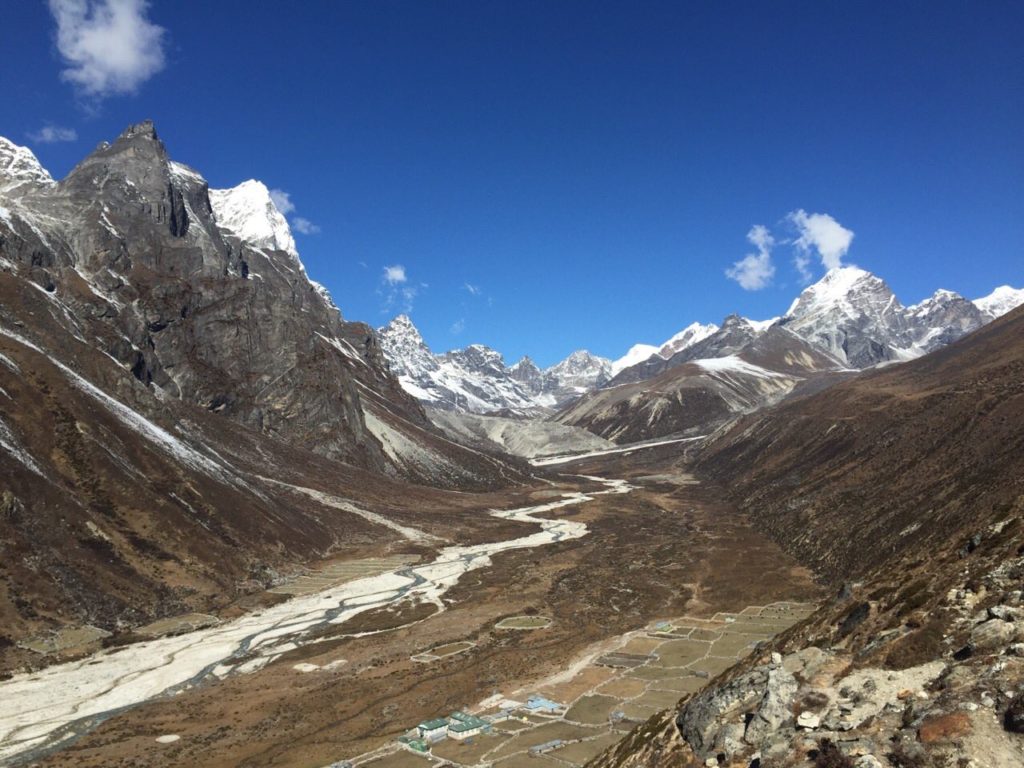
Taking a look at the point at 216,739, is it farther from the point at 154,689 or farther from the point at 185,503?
the point at 185,503

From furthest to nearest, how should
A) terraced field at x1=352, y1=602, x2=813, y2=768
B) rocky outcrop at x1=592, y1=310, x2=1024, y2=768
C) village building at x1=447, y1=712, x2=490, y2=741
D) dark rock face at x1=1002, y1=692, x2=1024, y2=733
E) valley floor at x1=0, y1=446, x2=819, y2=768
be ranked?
valley floor at x1=0, y1=446, x2=819, y2=768
village building at x1=447, y1=712, x2=490, y2=741
terraced field at x1=352, y1=602, x2=813, y2=768
rocky outcrop at x1=592, y1=310, x2=1024, y2=768
dark rock face at x1=1002, y1=692, x2=1024, y2=733

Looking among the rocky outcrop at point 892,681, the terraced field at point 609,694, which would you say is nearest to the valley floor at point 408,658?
the terraced field at point 609,694

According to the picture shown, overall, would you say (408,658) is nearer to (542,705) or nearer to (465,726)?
(542,705)

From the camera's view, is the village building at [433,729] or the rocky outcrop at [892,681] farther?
the village building at [433,729]

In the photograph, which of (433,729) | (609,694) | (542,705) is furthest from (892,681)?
(609,694)

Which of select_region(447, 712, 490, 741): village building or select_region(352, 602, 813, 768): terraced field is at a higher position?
select_region(447, 712, 490, 741): village building

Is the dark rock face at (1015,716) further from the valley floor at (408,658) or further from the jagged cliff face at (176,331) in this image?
the jagged cliff face at (176,331)

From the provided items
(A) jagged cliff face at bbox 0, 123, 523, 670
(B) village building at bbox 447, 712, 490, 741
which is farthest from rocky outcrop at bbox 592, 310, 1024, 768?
(A) jagged cliff face at bbox 0, 123, 523, 670

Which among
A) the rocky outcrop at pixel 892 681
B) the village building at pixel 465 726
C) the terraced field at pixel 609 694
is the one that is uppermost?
the rocky outcrop at pixel 892 681

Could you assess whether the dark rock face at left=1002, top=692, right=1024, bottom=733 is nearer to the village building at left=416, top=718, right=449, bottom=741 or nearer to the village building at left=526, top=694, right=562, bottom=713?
the village building at left=416, top=718, right=449, bottom=741
